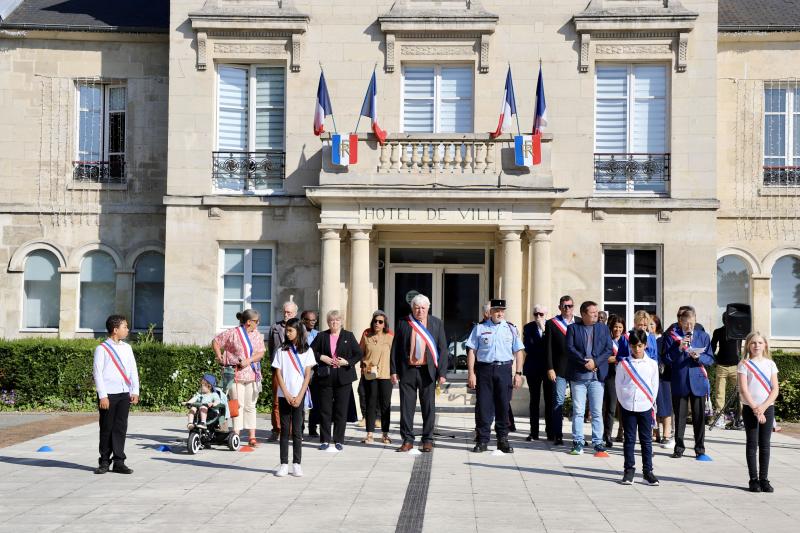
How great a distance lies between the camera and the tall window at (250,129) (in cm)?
2161

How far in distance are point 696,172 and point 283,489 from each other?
12.8 m

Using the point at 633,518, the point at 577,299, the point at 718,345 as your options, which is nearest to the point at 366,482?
the point at 633,518

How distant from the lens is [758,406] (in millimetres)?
11328

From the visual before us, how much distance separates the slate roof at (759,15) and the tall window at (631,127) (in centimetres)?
212

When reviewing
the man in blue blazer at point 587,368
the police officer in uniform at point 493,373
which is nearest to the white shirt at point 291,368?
the police officer in uniform at point 493,373

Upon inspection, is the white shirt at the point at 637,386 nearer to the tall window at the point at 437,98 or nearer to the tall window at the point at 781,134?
the tall window at the point at 437,98

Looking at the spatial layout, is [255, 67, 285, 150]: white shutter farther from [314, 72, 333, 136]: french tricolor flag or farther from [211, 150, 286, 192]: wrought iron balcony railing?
[314, 72, 333, 136]: french tricolor flag

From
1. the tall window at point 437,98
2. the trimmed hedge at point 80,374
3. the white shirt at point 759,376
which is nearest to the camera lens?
the white shirt at point 759,376

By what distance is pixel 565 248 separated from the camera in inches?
827

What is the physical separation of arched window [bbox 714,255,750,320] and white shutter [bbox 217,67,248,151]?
1013 cm

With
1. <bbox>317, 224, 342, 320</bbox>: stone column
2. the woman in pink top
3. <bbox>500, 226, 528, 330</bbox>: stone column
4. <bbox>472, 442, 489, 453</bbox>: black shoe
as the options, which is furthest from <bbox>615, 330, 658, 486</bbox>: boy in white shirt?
<bbox>317, 224, 342, 320</bbox>: stone column

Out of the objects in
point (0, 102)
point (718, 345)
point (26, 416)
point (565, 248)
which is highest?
point (0, 102)

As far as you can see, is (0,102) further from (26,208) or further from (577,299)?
(577,299)

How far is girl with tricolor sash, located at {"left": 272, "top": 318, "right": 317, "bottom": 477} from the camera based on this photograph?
39.0 feet
